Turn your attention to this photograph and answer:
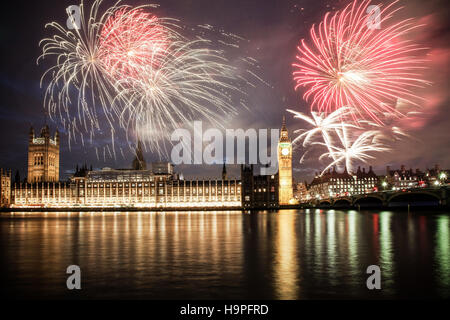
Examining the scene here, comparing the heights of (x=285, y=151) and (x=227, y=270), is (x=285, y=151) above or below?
above

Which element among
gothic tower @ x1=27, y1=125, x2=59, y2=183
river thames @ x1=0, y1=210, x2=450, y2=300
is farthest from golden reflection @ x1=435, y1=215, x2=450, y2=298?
gothic tower @ x1=27, y1=125, x2=59, y2=183

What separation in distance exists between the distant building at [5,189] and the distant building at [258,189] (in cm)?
9952

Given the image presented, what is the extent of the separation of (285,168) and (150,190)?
186 feet

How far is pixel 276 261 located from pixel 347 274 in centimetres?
425

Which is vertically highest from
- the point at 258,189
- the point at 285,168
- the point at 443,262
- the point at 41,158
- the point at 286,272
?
the point at 41,158

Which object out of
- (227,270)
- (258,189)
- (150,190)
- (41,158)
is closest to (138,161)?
(150,190)

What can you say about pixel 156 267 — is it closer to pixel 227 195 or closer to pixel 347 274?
pixel 347 274

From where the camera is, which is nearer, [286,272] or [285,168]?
[286,272]

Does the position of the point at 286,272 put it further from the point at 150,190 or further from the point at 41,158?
the point at 41,158

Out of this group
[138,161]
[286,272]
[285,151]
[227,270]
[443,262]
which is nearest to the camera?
[286,272]

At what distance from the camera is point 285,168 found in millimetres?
155250

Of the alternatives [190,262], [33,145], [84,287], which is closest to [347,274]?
[190,262]

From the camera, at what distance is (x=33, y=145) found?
192750 millimetres

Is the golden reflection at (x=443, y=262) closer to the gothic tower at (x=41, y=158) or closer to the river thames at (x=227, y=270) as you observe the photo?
the river thames at (x=227, y=270)
